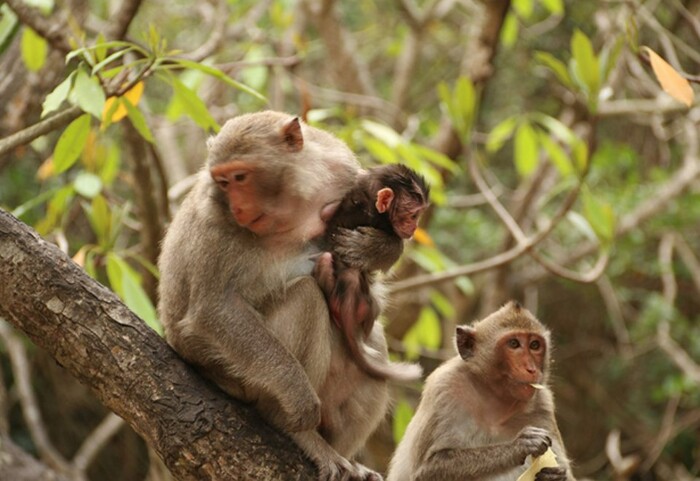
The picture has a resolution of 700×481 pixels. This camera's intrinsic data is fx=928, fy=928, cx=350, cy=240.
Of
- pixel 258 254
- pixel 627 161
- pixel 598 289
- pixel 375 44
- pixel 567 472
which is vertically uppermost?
pixel 258 254

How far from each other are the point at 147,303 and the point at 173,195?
1.52 meters

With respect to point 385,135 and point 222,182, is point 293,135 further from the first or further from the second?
point 385,135

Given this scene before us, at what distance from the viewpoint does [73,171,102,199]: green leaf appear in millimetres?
4535

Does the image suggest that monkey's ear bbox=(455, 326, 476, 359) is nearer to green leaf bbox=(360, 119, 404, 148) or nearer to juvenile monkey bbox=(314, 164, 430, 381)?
juvenile monkey bbox=(314, 164, 430, 381)

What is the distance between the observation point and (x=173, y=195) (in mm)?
5344

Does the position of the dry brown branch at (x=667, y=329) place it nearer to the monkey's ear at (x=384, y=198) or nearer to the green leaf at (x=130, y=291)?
the monkey's ear at (x=384, y=198)

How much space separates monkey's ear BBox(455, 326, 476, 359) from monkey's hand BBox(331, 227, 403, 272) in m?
0.59

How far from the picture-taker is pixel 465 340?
12.5 feet

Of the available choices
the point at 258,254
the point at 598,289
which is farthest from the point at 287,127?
the point at 598,289

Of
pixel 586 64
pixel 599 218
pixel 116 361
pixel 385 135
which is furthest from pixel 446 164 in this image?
pixel 116 361

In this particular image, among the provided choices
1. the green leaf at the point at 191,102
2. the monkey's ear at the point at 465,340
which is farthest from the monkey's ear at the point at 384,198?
the green leaf at the point at 191,102

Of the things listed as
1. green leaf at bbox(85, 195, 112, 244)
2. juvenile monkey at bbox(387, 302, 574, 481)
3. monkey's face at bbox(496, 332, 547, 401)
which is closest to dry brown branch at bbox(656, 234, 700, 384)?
juvenile monkey at bbox(387, 302, 574, 481)

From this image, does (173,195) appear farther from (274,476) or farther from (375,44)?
(375,44)

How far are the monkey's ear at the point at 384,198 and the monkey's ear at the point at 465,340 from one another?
2.39 feet
